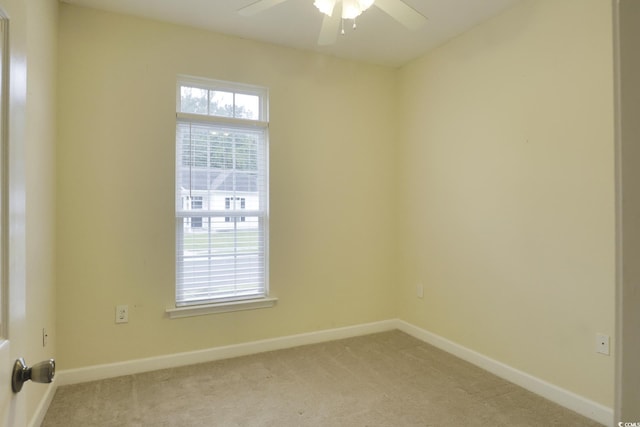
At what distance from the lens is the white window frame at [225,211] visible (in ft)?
9.08

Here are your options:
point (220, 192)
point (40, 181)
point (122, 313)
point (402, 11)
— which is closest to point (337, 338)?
point (220, 192)

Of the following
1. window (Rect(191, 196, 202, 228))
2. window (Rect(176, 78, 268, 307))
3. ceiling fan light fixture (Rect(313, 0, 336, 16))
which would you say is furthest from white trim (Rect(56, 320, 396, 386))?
ceiling fan light fixture (Rect(313, 0, 336, 16))

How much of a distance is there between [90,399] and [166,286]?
0.82 meters

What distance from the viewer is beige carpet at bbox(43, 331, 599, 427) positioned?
2.02m

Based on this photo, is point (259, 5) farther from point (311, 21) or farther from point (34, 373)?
point (34, 373)

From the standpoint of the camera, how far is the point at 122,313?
257 cm

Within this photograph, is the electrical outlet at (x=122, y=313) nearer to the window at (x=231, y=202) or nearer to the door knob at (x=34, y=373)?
the window at (x=231, y=202)

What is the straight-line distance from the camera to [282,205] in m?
3.08

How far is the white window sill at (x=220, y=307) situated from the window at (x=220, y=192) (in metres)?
0.05

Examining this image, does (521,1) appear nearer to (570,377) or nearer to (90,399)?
(570,377)

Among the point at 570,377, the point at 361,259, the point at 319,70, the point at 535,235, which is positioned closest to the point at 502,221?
the point at 535,235

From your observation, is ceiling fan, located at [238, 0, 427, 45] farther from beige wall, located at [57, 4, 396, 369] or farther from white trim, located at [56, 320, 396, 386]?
white trim, located at [56, 320, 396, 386]

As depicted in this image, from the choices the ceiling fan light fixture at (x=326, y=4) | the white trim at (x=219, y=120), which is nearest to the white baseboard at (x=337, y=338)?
the white trim at (x=219, y=120)

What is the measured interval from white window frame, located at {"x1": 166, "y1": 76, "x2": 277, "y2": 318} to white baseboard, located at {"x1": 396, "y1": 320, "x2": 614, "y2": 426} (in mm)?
1486
